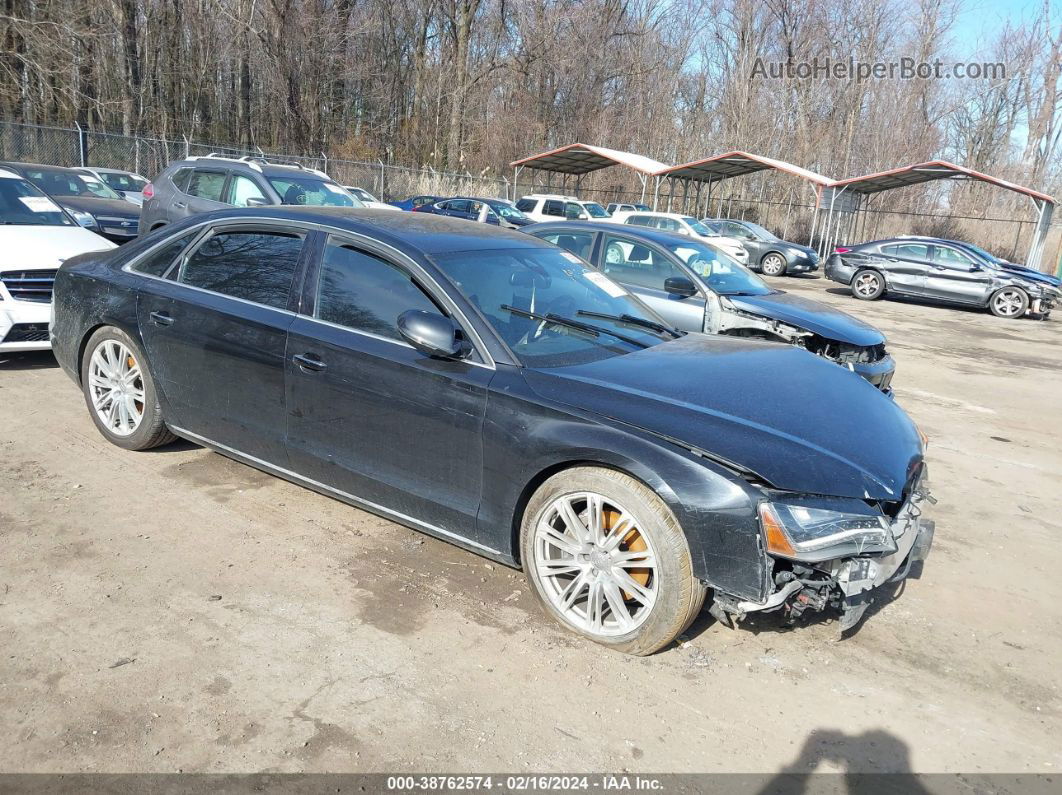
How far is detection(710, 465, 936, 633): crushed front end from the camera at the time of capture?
3023 millimetres

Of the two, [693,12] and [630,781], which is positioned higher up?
[693,12]

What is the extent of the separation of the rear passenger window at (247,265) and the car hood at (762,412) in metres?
1.59

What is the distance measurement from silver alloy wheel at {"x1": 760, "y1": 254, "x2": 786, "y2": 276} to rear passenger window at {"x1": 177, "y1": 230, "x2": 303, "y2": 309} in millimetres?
21994

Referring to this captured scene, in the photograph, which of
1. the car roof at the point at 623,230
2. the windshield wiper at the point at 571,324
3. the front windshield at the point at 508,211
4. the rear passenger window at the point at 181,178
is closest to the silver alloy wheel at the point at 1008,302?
the car roof at the point at 623,230

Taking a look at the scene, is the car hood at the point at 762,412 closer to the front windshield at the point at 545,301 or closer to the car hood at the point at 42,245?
the front windshield at the point at 545,301

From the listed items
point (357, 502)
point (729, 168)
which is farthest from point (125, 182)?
point (729, 168)

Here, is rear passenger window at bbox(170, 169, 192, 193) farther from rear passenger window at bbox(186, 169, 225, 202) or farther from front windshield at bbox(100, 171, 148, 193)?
front windshield at bbox(100, 171, 148, 193)

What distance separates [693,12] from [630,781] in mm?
50476

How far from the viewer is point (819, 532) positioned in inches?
120

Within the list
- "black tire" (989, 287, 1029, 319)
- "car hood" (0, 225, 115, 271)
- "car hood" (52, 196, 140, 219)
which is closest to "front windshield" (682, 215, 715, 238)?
"black tire" (989, 287, 1029, 319)

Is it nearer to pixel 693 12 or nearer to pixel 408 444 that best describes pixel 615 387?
pixel 408 444

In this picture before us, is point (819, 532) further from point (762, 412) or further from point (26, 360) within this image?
point (26, 360)

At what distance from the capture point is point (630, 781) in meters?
2.67

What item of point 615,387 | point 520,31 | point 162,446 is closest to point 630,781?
point 615,387
